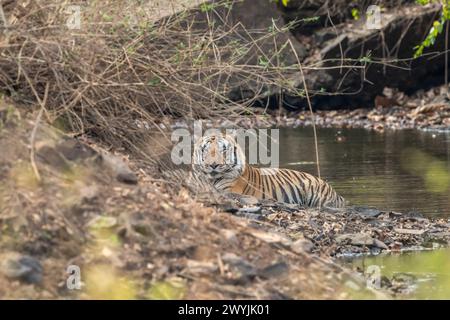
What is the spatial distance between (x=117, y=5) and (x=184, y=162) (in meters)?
1.81

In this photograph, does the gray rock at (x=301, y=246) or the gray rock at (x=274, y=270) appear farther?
the gray rock at (x=301, y=246)

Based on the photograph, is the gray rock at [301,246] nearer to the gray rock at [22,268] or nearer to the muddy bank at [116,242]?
the muddy bank at [116,242]

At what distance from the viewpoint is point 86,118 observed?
26.7ft

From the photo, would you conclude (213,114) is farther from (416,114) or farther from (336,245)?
(416,114)

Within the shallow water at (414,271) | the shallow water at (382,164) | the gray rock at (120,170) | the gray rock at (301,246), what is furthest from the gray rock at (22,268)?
the shallow water at (382,164)

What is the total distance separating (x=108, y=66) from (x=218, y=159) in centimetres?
370

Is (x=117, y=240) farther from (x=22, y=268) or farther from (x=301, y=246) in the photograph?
(x=301, y=246)

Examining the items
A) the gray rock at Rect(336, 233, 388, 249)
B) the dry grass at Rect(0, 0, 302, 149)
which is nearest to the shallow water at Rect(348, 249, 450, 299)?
the gray rock at Rect(336, 233, 388, 249)

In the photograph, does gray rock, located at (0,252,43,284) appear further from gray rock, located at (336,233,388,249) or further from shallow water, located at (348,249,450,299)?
gray rock, located at (336,233,388,249)

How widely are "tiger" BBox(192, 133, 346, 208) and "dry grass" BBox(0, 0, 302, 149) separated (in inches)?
89.3

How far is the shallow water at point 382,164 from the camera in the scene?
11.6m

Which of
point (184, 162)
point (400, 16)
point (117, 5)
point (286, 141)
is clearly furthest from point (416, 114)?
point (117, 5)

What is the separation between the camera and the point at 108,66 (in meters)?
7.87

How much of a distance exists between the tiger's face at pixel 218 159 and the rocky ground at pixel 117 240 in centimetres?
404
